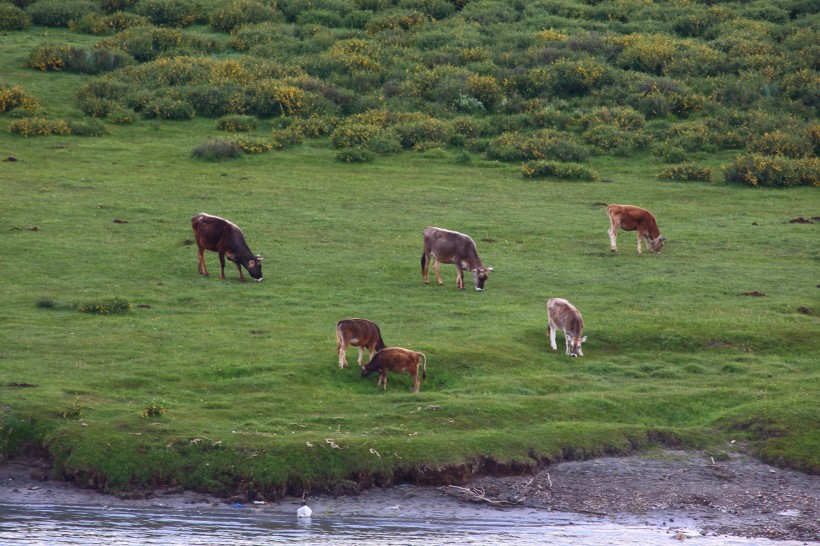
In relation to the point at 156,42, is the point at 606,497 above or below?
below

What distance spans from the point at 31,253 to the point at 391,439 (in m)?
15.9

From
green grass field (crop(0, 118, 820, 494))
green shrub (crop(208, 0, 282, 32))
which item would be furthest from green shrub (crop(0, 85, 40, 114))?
green shrub (crop(208, 0, 282, 32))

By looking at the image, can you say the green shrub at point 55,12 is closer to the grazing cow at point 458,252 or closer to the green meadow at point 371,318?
the green meadow at point 371,318

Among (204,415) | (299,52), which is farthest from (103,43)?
(204,415)

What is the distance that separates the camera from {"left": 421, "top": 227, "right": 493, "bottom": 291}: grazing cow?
29.4 m

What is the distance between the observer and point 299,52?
60.3 m

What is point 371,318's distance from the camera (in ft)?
85.9

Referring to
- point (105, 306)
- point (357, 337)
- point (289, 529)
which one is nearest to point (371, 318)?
point (357, 337)

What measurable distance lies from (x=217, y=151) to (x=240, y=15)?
77.4 ft

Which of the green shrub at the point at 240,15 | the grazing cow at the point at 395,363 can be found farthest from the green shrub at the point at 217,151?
the grazing cow at the point at 395,363

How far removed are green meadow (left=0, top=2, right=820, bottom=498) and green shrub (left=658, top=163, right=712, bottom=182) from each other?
0.33 m

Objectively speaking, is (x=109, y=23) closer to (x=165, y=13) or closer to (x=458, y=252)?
(x=165, y=13)

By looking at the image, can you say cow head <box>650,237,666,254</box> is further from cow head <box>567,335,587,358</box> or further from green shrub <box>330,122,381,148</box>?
green shrub <box>330,122,381,148</box>

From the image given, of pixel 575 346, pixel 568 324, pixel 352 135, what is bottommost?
pixel 575 346
